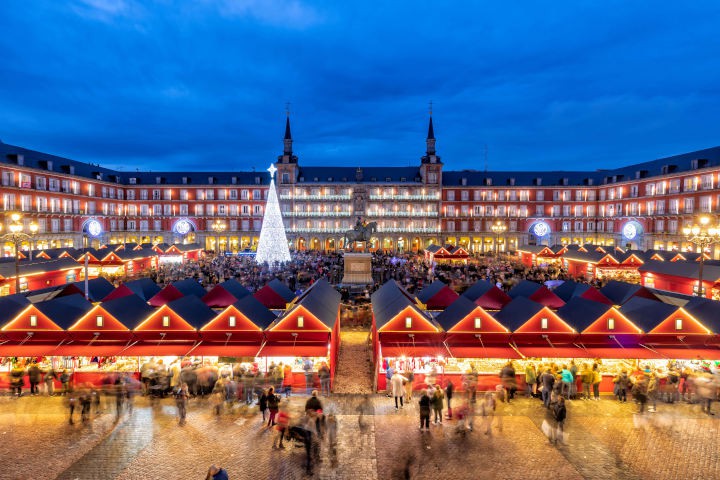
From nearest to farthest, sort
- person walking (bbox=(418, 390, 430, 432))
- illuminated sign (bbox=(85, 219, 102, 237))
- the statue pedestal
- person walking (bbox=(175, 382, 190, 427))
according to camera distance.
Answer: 1. person walking (bbox=(418, 390, 430, 432))
2. person walking (bbox=(175, 382, 190, 427))
3. the statue pedestal
4. illuminated sign (bbox=(85, 219, 102, 237))

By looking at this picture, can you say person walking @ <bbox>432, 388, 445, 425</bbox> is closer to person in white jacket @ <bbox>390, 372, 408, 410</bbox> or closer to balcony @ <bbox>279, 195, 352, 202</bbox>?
person in white jacket @ <bbox>390, 372, 408, 410</bbox>

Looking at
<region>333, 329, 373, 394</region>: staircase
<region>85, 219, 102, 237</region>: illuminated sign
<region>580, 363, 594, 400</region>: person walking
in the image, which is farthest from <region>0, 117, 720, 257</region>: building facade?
<region>580, 363, 594, 400</region>: person walking

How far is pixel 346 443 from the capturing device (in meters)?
11.4

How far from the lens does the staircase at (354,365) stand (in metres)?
15.4

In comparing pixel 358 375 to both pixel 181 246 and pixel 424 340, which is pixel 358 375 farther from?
pixel 181 246

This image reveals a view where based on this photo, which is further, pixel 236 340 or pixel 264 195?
pixel 264 195

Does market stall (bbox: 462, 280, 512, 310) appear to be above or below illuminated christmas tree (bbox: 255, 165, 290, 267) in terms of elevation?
below

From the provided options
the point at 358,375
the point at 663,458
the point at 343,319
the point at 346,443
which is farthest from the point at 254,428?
the point at 343,319

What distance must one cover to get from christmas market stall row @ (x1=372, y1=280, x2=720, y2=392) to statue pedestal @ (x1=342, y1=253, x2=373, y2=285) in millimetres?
18226

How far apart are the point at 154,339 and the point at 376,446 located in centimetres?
984

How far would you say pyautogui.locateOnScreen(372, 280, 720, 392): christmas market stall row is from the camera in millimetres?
14688

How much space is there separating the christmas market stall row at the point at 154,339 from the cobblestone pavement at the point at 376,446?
1.85 m

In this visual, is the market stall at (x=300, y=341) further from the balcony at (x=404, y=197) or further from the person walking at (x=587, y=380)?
the balcony at (x=404, y=197)

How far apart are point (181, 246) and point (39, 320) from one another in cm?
3664
